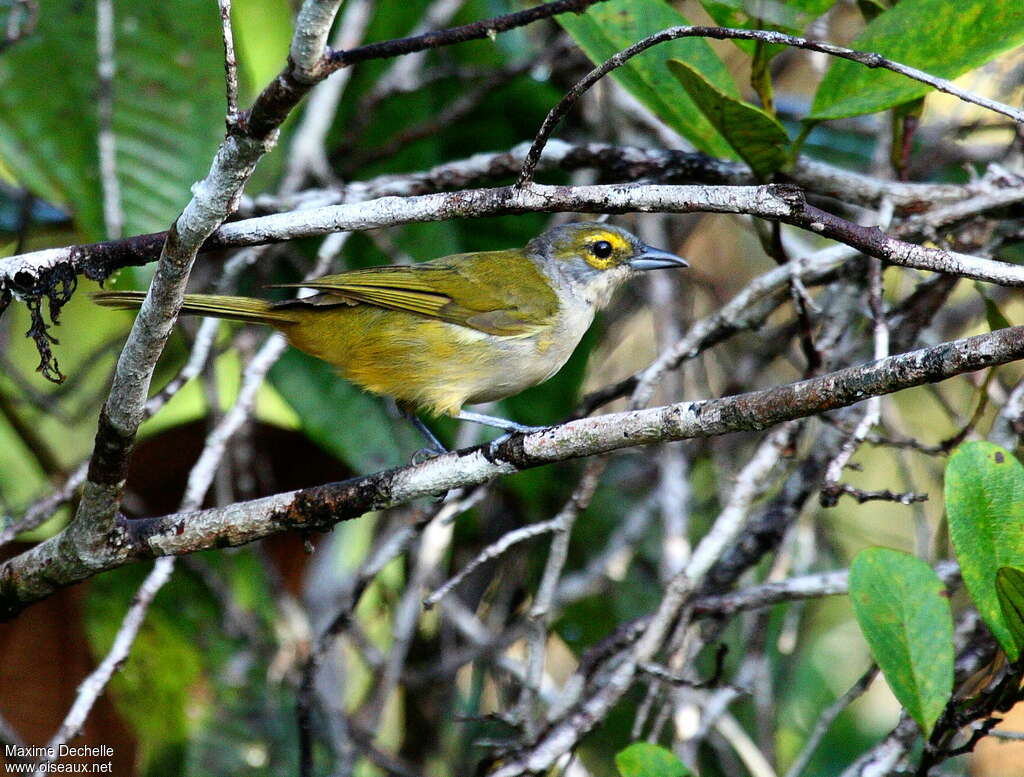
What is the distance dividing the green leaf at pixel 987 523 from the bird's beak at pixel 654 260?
160 cm

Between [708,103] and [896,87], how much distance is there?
0.45 m

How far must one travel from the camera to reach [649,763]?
2.19 metres

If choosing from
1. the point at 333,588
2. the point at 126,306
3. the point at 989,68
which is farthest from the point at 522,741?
the point at 989,68

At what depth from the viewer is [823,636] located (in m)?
4.76

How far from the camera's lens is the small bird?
3184 millimetres

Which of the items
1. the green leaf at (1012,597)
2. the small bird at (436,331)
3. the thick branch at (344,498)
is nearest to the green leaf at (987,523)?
the green leaf at (1012,597)

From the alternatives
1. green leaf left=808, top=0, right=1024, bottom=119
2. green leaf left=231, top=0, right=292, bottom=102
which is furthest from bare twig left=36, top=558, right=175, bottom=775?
green leaf left=231, top=0, right=292, bottom=102

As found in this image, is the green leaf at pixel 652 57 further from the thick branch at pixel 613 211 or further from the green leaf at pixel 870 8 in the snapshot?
the thick branch at pixel 613 211

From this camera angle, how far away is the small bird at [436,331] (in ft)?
10.4

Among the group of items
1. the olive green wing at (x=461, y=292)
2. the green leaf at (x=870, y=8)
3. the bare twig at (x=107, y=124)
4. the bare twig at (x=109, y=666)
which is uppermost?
the bare twig at (x=107, y=124)

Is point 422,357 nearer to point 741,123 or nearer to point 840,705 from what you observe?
point 741,123

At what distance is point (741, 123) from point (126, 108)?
231 centimetres

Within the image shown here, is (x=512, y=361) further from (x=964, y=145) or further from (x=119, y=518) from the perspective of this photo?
(x=964, y=145)

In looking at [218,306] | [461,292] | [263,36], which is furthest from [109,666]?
[263,36]
